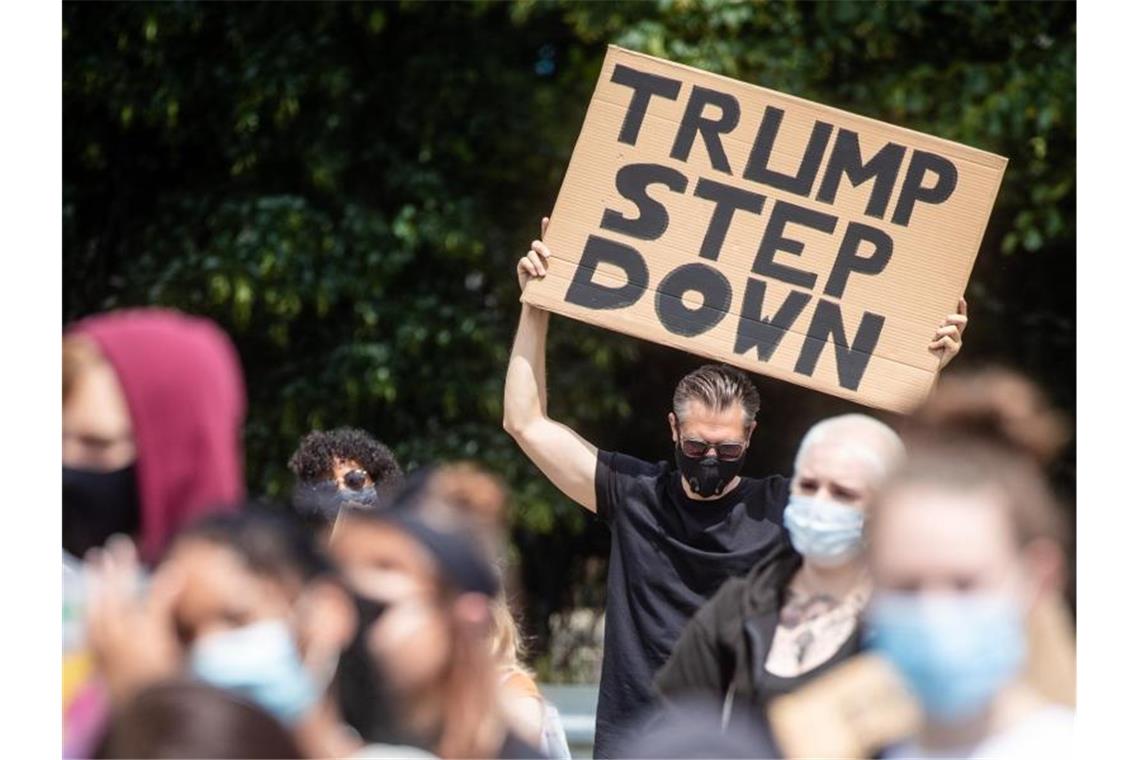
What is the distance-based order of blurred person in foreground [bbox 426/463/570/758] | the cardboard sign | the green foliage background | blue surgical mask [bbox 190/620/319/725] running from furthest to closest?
1. the green foliage background
2. the cardboard sign
3. blurred person in foreground [bbox 426/463/570/758]
4. blue surgical mask [bbox 190/620/319/725]

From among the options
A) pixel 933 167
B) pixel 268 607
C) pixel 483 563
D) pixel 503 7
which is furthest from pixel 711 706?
pixel 503 7

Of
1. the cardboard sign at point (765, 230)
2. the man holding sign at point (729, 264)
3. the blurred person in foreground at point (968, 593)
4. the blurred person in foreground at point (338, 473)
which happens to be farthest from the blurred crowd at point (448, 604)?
the blurred person in foreground at point (338, 473)

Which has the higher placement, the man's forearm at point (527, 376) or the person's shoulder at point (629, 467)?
the man's forearm at point (527, 376)

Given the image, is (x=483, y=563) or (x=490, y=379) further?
(x=490, y=379)

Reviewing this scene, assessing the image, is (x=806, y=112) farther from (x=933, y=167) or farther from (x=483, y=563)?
(x=483, y=563)

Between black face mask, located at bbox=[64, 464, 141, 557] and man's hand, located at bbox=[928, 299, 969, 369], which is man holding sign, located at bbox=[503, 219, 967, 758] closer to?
man's hand, located at bbox=[928, 299, 969, 369]

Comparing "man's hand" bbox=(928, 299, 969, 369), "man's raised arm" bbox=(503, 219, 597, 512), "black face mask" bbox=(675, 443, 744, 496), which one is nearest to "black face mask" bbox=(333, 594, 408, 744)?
"black face mask" bbox=(675, 443, 744, 496)

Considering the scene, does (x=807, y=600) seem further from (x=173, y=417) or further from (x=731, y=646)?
(x=173, y=417)

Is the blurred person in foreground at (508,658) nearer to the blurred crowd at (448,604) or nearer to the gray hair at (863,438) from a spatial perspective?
the blurred crowd at (448,604)

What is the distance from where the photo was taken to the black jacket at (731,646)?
2.80 metres

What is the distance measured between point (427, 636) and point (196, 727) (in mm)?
414

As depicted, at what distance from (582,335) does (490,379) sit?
0.57 meters

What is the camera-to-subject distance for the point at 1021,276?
11000mm

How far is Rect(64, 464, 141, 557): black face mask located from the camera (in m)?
2.56
